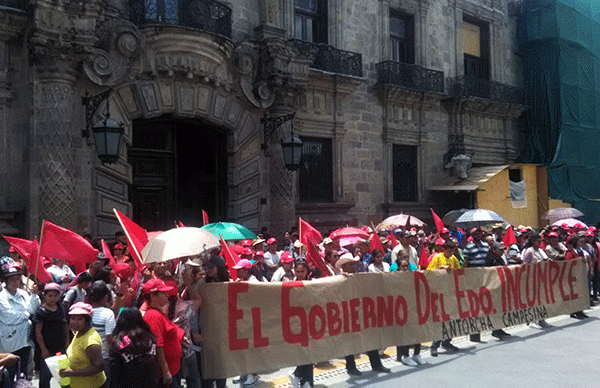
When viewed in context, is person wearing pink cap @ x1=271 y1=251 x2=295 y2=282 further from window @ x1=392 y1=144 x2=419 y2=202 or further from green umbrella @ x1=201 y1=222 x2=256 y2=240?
window @ x1=392 y1=144 x2=419 y2=202

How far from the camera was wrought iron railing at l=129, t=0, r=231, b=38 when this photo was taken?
1222 centimetres

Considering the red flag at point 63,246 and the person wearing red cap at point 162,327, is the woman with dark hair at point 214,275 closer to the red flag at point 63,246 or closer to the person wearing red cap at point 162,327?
the person wearing red cap at point 162,327

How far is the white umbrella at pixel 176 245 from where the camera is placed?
5828 millimetres

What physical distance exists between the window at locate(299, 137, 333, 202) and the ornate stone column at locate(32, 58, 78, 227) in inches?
252

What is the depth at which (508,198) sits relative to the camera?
768 inches

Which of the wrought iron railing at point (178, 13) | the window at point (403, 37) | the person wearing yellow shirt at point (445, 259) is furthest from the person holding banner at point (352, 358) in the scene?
the window at point (403, 37)

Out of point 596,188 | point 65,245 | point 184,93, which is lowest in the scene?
point 65,245

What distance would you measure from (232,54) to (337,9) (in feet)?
14.0

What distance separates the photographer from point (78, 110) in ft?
37.4

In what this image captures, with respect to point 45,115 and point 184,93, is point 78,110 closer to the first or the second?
point 45,115

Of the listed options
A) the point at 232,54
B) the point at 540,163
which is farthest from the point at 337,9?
the point at 540,163

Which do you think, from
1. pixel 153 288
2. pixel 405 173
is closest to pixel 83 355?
pixel 153 288

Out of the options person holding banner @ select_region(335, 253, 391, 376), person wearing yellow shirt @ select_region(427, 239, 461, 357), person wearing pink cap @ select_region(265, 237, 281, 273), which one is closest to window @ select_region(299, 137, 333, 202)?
person wearing pink cap @ select_region(265, 237, 281, 273)

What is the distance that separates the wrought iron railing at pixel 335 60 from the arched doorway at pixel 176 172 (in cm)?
337
